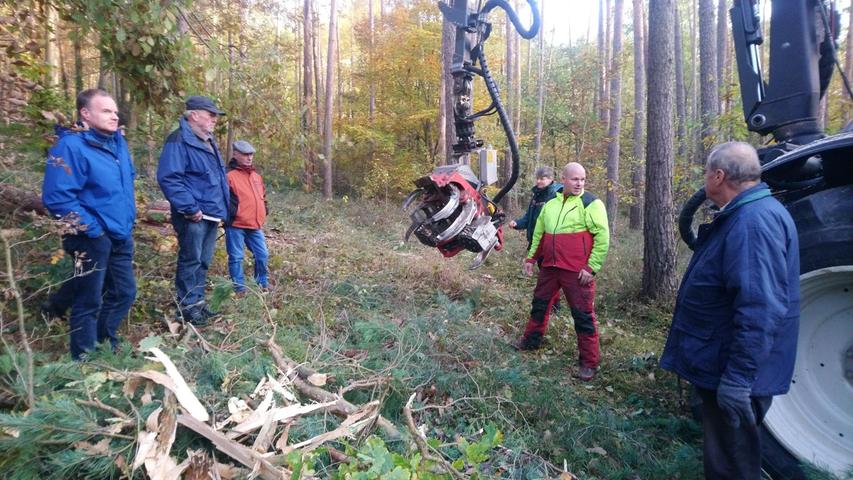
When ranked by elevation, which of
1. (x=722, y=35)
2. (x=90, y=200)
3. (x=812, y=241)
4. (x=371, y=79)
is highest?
(x=722, y=35)

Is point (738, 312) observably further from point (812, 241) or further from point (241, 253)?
point (241, 253)

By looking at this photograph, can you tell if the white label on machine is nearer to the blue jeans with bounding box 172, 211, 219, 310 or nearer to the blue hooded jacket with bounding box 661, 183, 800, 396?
the blue hooded jacket with bounding box 661, 183, 800, 396

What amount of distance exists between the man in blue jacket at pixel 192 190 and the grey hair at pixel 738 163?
4.14 metres

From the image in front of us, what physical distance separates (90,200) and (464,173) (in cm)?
275

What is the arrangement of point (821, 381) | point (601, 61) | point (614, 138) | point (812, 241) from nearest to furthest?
point (812, 241) < point (821, 381) < point (614, 138) < point (601, 61)

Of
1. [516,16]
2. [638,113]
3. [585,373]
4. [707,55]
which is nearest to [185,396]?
[516,16]

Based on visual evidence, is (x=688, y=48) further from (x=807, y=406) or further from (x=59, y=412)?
(x=59, y=412)

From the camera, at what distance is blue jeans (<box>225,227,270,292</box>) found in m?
5.38

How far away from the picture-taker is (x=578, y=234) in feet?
15.5

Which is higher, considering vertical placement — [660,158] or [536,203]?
[660,158]

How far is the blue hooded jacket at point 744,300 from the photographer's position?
2326 millimetres

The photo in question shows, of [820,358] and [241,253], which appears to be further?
[241,253]

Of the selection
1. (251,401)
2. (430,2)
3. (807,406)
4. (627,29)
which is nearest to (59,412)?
(251,401)

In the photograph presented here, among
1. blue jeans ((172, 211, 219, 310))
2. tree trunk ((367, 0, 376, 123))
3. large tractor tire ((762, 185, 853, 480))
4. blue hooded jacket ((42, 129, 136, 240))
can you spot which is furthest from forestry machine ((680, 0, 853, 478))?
tree trunk ((367, 0, 376, 123))
